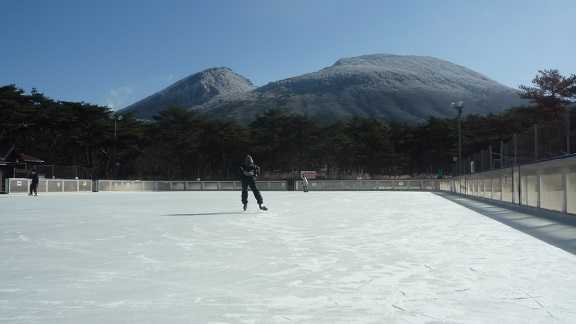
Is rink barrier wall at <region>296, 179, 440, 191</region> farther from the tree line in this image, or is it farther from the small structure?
the tree line

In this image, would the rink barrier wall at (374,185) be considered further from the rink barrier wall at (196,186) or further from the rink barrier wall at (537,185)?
the rink barrier wall at (537,185)

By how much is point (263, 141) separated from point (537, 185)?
73.8 m

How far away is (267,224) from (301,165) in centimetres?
7760

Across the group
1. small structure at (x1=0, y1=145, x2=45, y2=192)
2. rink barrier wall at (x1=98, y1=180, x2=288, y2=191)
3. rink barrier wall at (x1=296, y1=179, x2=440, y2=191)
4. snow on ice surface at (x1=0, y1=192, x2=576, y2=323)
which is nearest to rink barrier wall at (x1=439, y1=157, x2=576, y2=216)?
snow on ice surface at (x1=0, y1=192, x2=576, y2=323)


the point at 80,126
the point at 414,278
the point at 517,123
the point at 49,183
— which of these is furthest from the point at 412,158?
the point at 414,278

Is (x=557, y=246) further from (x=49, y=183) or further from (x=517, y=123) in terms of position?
(x=517, y=123)

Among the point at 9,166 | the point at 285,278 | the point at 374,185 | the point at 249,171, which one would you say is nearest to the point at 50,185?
the point at 9,166

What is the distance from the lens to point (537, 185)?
14.1 meters

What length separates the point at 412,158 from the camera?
3649 inches

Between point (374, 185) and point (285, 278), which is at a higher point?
point (374, 185)

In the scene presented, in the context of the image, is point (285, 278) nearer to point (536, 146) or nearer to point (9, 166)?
point (536, 146)

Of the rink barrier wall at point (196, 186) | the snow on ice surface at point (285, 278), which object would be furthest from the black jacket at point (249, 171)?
the rink barrier wall at point (196, 186)

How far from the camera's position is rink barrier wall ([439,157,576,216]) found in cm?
1137

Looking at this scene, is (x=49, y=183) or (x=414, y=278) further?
(x=49, y=183)
